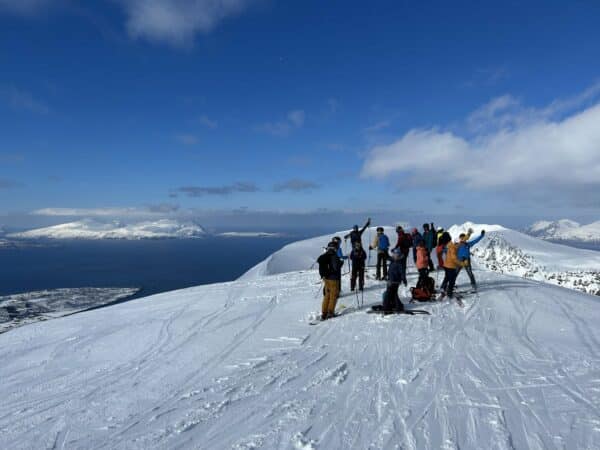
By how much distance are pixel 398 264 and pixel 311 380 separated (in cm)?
481

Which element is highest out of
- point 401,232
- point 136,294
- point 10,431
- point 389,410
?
point 401,232

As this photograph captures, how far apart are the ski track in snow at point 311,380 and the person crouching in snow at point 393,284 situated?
0.50m

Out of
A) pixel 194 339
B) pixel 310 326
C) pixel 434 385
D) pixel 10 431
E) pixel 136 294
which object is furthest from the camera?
pixel 136 294

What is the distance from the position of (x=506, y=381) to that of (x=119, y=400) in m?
6.75

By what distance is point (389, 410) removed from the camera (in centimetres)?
477

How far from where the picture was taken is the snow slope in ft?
318

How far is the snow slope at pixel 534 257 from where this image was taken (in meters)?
97.1

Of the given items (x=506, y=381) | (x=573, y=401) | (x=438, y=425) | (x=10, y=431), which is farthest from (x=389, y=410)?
(x=10, y=431)

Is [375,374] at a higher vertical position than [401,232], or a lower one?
lower

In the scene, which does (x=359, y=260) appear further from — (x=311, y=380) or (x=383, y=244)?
(x=311, y=380)

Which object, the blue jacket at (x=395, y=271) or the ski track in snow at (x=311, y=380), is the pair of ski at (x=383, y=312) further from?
the blue jacket at (x=395, y=271)

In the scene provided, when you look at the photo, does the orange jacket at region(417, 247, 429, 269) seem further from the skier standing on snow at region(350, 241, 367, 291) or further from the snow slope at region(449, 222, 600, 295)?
the snow slope at region(449, 222, 600, 295)

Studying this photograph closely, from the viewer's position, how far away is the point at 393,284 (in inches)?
386

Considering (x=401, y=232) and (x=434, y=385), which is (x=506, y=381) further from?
(x=401, y=232)
